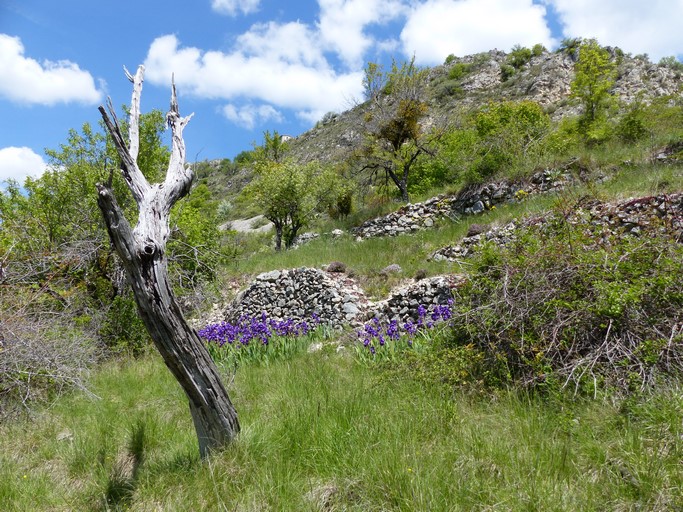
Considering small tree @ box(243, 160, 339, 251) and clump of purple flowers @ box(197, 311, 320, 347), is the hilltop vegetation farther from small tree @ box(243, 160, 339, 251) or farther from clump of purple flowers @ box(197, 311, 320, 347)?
small tree @ box(243, 160, 339, 251)

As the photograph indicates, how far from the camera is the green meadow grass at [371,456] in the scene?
2.01 m

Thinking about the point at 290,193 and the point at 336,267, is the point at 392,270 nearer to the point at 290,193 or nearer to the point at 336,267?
the point at 336,267

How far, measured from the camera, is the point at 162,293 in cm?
230

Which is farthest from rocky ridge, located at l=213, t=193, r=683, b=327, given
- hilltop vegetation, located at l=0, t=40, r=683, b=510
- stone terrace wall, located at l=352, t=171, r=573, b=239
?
stone terrace wall, located at l=352, t=171, r=573, b=239

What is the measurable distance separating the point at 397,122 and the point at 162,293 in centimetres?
1424

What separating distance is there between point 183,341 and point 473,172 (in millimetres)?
11240

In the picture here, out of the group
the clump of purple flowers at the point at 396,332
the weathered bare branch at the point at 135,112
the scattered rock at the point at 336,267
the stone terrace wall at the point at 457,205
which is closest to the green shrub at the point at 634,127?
the stone terrace wall at the point at 457,205

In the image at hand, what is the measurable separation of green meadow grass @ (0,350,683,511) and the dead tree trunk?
0.28 meters

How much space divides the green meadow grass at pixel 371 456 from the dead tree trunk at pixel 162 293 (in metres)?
0.28

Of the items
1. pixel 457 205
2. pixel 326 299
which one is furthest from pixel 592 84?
pixel 326 299

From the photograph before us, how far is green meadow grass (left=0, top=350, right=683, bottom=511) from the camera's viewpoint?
Result: 201cm

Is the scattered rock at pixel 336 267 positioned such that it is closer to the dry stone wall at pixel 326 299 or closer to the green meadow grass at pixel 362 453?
the dry stone wall at pixel 326 299

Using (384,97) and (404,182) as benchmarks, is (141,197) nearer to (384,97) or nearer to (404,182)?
(404,182)

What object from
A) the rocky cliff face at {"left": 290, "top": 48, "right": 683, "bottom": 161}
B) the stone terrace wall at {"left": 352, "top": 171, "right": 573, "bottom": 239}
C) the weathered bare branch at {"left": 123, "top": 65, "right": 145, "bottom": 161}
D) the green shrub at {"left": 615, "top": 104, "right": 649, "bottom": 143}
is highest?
the rocky cliff face at {"left": 290, "top": 48, "right": 683, "bottom": 161}
